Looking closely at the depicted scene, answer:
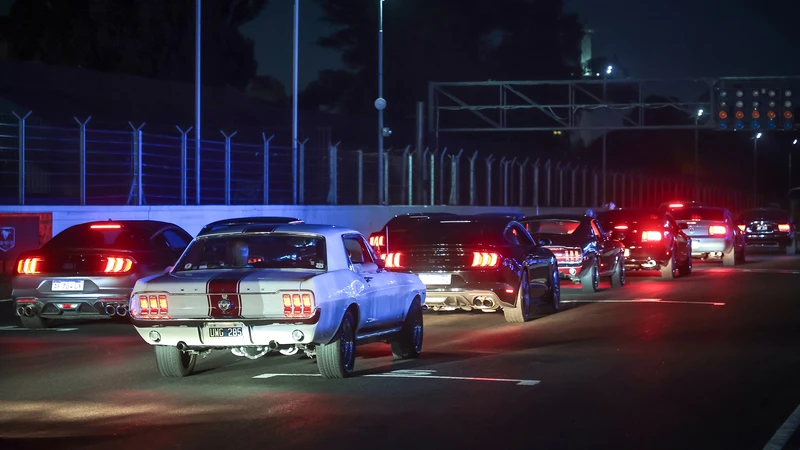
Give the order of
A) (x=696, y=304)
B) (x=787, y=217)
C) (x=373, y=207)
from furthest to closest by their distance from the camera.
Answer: (x=787, y=217)
(x=373, y=207)
(x=696, y=304)

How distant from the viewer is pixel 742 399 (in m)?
10.3

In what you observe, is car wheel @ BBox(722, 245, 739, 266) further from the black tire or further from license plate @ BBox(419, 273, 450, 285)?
the black tire

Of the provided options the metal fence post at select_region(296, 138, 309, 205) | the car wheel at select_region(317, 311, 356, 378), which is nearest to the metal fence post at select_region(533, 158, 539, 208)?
the metal fence post at select_region(296, 138, 309, 205)

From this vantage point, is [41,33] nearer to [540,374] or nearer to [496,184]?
[496,184]

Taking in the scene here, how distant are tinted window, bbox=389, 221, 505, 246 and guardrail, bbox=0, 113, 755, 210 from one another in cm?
827

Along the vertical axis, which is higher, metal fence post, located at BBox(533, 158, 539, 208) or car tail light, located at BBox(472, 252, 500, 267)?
metal fence post, located at BBox(533, 158, 539, 208)

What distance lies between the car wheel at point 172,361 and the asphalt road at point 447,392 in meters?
0.17

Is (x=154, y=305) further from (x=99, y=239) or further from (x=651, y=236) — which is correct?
(x=651, y=236)

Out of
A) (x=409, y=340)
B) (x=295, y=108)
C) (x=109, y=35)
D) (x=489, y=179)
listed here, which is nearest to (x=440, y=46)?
(x=109, y=35)

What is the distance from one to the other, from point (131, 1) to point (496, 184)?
3069 centimetres

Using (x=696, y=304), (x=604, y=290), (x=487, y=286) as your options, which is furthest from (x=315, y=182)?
(x=487, y=286)

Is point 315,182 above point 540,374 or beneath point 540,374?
above

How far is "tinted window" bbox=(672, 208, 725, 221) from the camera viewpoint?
3250 centimetres

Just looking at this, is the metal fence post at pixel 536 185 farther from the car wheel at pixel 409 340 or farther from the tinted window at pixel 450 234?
the car wheel at pixel 409 340
